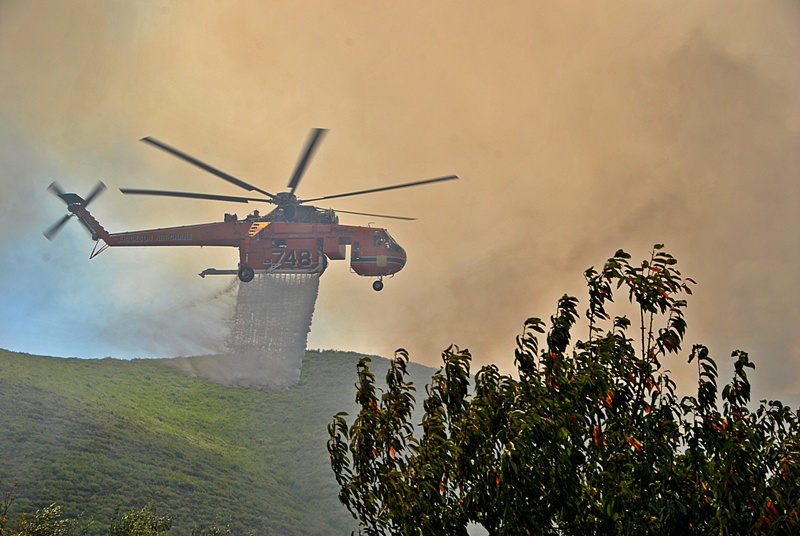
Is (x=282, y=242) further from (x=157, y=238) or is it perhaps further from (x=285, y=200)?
(x=157, y=238)

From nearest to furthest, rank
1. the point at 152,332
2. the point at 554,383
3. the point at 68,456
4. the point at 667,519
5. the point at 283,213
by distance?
the point at 667,519, the point at 554,383, the point at 283,213, the point at 68,456, the point at 152,332

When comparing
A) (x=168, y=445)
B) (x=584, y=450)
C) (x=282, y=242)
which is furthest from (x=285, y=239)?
(x=168, y=445)

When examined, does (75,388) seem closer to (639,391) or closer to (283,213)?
(283,213)

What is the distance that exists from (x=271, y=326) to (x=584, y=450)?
307 ft

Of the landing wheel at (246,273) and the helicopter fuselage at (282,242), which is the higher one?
the helicopter fuselage at (282,242)

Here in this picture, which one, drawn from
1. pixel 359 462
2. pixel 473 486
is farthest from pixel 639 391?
pixel 359 462

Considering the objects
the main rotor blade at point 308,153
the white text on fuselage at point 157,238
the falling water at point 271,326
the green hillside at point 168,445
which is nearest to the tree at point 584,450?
the main rotor blade at point 308,153

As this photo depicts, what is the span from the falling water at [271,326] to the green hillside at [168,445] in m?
6.24

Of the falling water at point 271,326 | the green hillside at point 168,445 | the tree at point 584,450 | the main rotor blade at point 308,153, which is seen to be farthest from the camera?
the falling water at point 271,326

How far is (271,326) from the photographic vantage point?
106m

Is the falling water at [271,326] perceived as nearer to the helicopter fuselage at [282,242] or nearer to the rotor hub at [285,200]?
the helicopter fuselage at [282,242]

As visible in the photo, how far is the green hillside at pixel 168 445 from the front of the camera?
8719cm

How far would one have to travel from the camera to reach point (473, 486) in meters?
13.4

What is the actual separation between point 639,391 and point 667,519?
6.94ft
